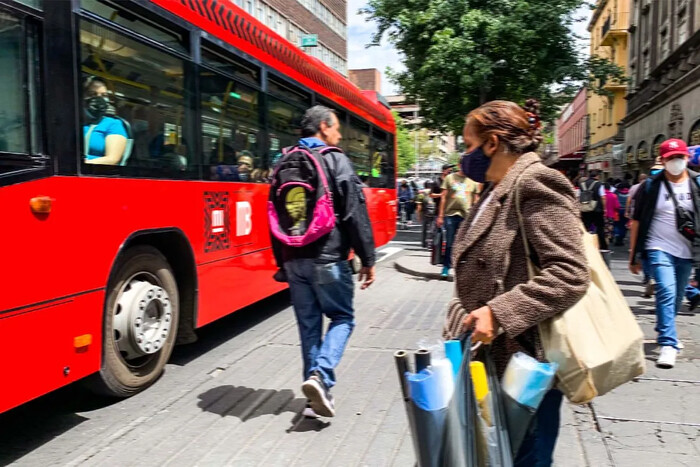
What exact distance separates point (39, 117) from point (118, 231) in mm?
866

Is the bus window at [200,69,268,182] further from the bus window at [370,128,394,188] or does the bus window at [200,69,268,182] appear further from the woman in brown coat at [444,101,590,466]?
the bus window at [370,128,394,188]

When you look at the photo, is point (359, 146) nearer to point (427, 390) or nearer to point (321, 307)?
point (321, 307)

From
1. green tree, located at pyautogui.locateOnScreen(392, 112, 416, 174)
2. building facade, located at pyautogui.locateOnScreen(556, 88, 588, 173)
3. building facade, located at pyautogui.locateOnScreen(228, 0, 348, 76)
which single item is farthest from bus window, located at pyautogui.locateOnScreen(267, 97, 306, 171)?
green tree, located at pyautogui.locateOnScreen(392, 112, 416, 174)

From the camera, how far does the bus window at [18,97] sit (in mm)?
3191

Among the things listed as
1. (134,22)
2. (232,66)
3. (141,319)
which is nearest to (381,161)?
(232,66)

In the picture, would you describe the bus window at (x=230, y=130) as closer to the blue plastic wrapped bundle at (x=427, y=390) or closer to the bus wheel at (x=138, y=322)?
the bus wheel at (x=138, y=322)

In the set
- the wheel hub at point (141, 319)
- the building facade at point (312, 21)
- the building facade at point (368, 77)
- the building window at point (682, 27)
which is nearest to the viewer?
the wheel hub at point (141, 319)

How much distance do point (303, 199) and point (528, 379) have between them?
2.12 m

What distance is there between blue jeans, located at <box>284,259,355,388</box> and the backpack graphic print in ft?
0.59

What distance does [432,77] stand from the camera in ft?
68.6

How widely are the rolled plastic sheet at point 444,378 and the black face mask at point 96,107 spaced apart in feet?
9.59

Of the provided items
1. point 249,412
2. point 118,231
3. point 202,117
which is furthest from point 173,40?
point 249,412

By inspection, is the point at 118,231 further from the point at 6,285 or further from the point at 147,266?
the point at 6,285

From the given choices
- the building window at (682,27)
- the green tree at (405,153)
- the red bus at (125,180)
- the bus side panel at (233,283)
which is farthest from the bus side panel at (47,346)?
the green tree at (405,153)
